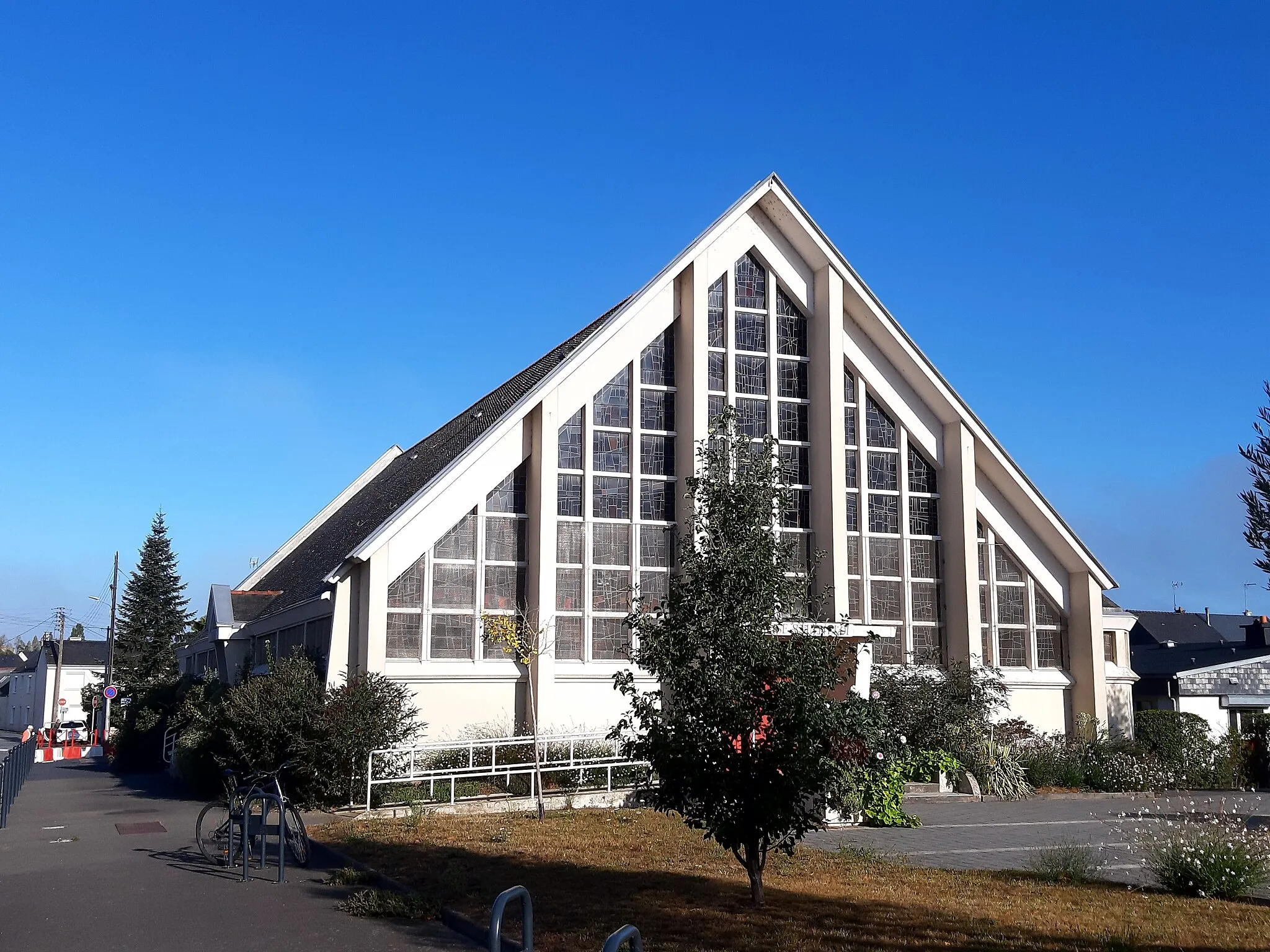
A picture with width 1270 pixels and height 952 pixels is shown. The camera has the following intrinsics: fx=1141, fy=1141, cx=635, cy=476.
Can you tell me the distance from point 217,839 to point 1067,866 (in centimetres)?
1039

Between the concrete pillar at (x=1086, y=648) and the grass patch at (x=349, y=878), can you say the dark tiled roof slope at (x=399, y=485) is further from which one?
the concrete pillar at (x=1086, y=648)

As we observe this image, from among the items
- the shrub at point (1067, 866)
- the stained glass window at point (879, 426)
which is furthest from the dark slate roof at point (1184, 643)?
the shrub at point (1067, 866)

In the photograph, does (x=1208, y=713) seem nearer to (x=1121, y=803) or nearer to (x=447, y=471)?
(x=1121, y=803)

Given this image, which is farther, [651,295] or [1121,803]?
→ [651,295]

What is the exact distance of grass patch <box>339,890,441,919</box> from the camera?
428 inches

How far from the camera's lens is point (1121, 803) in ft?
72.6

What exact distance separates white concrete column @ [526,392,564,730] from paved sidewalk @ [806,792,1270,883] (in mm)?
7181

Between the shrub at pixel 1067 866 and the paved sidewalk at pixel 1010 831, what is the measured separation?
0.83 feet

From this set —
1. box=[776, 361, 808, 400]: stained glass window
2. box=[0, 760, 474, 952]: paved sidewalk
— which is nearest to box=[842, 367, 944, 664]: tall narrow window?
box=[776, 361, 808, 400]: stained glass window

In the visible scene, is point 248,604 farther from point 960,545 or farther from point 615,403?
point 960,545

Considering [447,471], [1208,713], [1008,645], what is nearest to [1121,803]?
[1008,645]

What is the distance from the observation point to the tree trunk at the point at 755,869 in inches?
414

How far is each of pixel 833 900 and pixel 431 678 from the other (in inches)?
492

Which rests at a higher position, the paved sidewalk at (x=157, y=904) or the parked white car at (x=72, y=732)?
the paved sidewalk at (x=157, y=904)
